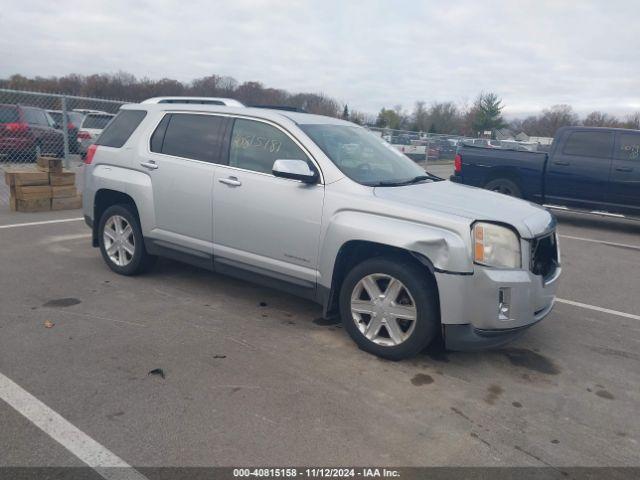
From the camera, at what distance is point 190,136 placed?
17.4ft

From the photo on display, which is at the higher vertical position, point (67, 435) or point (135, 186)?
point (135, 186)

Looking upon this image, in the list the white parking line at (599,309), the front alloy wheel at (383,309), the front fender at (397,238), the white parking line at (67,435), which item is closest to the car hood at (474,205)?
the front fender at (397,238)

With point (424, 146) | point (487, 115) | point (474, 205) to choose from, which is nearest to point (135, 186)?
point (474, 205)

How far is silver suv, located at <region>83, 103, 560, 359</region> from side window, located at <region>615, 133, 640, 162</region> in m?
6.87

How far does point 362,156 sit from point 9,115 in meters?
11.8

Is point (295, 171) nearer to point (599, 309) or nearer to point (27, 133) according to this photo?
point (599, 309)

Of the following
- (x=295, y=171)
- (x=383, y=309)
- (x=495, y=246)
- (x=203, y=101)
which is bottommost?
(x=383, y=309)

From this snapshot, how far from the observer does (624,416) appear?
3.49m

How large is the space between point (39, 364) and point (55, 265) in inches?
105

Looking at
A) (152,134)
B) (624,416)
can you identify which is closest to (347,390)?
(624,416)

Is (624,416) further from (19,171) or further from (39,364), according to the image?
(19,171)

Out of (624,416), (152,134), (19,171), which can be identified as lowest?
(624,416)

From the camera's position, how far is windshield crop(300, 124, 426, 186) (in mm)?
4559

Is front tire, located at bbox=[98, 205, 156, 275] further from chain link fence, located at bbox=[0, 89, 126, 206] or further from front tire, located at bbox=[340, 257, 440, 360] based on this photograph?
chain link fence, located at bbox=[0, 89, 126, 206]
